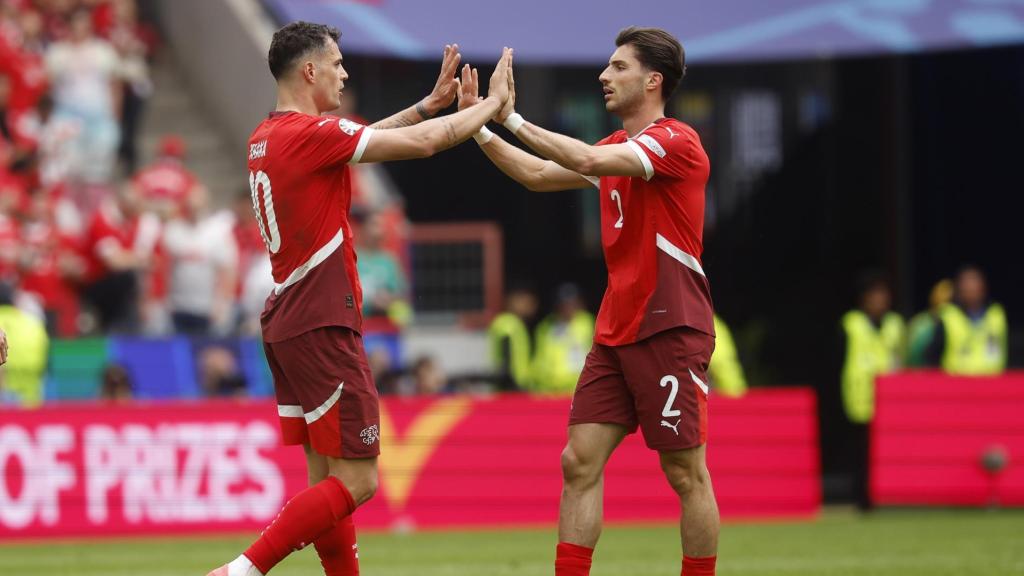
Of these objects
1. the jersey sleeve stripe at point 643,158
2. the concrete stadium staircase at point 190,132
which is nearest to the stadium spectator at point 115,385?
A: the concrete stadium staircase at point 190,132

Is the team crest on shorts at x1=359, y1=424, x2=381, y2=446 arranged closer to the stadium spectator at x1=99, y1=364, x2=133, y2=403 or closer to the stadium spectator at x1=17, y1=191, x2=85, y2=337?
the stadium spectator at x1=99, y1=364, x2=133, y2=403

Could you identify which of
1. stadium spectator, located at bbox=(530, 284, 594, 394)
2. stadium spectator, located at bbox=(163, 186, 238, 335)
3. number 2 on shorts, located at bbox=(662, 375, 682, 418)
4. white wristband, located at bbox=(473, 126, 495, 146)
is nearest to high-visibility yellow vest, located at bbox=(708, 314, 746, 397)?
stadium spectator, located at bbox=(530, 284, 594, 394)

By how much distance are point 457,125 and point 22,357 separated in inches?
294

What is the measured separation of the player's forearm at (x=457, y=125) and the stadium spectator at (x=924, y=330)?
9358 mm

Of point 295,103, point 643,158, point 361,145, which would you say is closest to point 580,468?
point 643,158

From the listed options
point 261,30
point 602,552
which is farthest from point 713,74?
point 602,552

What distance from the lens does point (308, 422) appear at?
711 cm

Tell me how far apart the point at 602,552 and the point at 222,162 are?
9109mm

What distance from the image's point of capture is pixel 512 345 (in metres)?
16.3

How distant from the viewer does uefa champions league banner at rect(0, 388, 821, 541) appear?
1293 cm

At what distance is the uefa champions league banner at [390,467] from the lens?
12930 mm

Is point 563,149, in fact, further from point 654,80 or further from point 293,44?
point 293,44

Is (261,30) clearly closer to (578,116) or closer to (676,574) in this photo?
→ (578,116)

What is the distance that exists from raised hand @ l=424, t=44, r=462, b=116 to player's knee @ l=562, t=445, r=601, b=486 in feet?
5.44
